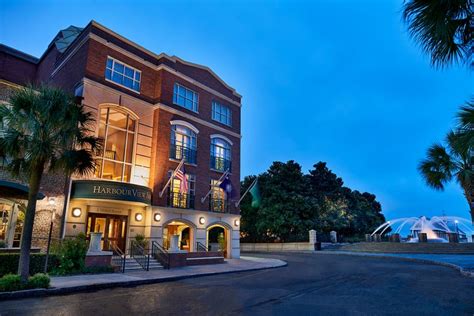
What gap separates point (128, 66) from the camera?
20.9 metres

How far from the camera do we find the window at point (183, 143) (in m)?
22.2

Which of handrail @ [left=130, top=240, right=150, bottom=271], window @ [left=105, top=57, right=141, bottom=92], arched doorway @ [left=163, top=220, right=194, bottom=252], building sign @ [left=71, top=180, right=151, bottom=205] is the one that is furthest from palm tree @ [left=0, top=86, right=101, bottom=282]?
arched doorway @ [left=163, top=220, right=194, bottom=252]

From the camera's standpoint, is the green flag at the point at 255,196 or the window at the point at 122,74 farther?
the green flag at the point at 255,196

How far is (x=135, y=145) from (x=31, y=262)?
28.7 feet

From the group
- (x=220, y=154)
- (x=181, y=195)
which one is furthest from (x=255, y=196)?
(x=181, y=195)

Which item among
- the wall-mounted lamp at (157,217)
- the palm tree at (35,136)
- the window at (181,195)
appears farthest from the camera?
the window at (181,195)

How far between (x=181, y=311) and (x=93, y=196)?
10656 millimetres

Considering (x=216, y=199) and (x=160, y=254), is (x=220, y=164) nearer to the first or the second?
(x=216, y=199)

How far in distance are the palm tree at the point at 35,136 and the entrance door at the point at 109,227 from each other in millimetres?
6973

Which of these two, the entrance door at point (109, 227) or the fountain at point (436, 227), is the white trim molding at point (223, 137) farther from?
the fountain at point (436, 227)

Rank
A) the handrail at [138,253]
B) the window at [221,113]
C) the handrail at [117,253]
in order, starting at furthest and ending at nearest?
1. the window at [221,113]
2. the handrail at [138,253]
3. the handrail at [117,253]

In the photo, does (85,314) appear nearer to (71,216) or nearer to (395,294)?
(395,294)

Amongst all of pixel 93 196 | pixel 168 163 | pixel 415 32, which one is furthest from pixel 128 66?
pixel 415 32

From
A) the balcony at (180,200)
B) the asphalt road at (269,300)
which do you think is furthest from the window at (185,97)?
the asphalt road at (269,300)
